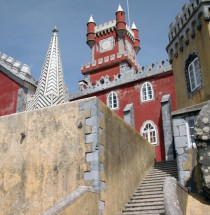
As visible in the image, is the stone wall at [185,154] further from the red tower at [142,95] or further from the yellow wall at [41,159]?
the red tower at [142,95]

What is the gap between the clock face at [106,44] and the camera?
32.3 meters

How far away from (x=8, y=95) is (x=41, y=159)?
10014 mm

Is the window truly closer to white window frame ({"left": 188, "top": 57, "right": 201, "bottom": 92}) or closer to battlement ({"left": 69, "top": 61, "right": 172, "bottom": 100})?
white window frame ({"left": 188, "top": 57, "right": 201, "bottom": 92})

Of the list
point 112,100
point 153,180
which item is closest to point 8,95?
point 112,100

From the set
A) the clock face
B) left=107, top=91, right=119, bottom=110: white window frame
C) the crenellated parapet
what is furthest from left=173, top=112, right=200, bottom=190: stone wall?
the clock face

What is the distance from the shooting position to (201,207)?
7.82 m

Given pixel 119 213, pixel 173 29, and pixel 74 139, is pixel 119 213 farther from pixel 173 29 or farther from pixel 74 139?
pixel 173 29

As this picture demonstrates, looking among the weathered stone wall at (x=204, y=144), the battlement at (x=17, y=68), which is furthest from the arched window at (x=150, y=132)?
the weathered stone wall at (x=204, y=144)

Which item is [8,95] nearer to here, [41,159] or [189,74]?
[41,159]

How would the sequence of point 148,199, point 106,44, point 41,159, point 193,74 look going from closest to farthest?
point 41,159
point 148,199
point 193,74
point 106,44

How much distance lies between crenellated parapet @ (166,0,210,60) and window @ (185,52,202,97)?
88cm

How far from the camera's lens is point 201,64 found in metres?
11.7

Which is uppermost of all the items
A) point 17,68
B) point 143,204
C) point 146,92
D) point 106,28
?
point 106,28

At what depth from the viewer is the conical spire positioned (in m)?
12.4
